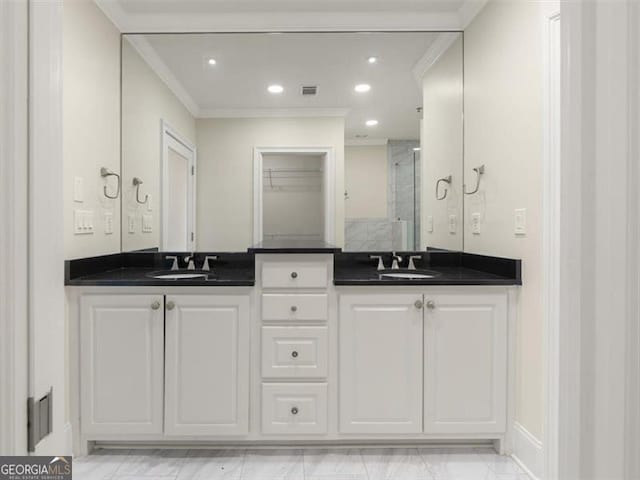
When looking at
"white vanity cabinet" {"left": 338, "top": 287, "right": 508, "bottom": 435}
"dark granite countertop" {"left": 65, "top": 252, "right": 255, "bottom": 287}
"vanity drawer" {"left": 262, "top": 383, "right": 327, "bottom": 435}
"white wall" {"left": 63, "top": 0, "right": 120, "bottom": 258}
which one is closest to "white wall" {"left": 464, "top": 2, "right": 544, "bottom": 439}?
"white vanity cabinet" {"left": 338, "top": 287, "right": 508, "bottom": 435}

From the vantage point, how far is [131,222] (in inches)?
102

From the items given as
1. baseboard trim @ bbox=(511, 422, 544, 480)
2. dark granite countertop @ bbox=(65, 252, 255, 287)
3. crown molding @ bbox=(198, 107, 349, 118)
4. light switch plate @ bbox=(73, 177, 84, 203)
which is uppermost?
crown molding @ bbox=(198, 107, 349, 118)

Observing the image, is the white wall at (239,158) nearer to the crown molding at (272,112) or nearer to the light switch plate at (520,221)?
the crown molding at (272,112)

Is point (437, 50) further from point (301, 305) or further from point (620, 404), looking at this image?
point (620, 404)

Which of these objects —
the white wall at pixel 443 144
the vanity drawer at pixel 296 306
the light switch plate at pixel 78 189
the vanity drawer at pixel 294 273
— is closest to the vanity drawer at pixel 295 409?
the vanity drawer at pixel 296 306

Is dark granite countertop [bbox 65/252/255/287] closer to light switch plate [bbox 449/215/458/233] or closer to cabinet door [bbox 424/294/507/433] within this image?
cabinet door [bbox 424/294/507/433]

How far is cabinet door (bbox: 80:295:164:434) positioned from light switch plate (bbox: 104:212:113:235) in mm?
572

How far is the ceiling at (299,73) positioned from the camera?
2.55m

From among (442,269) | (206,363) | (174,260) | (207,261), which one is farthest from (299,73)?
(206,363)

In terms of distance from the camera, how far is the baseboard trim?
1799mm

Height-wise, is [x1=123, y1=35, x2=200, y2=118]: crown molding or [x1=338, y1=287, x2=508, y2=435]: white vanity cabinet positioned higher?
[x1=123, y1=35, x2=200, y2=118]: crown molding

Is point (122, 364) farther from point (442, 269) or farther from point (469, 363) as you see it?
point (442, 269)

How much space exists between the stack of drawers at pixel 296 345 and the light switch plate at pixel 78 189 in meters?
1.04

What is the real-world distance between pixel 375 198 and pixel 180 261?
137 centimetres
